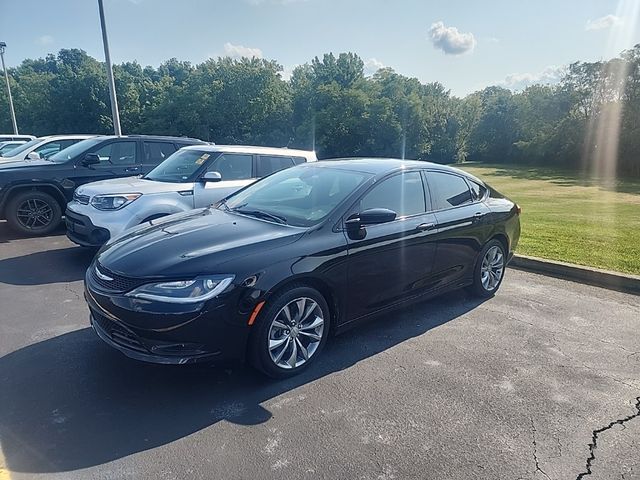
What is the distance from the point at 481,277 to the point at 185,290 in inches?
138

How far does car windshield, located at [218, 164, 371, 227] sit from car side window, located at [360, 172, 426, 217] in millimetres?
171

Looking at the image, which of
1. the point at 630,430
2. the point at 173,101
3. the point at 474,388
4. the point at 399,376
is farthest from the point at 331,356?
the point at 173,101

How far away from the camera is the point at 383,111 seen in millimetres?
51312

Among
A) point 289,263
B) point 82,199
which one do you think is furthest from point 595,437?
point 82,199

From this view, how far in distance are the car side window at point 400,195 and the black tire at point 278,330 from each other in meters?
0.95

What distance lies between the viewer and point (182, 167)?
679 cm

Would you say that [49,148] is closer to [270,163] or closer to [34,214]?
[34,214]

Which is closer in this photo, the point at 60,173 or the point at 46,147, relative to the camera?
the point at 60,173

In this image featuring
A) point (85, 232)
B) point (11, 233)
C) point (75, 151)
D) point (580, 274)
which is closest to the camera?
point (85, 232)

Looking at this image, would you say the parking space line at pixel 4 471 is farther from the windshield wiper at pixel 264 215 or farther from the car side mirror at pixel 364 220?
the car side mirror at pixel 364 220

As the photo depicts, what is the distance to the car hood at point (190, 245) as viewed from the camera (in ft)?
10.00

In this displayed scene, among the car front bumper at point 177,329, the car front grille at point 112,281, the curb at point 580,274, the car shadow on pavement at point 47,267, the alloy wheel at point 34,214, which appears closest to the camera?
the car front bumper at point 177,329

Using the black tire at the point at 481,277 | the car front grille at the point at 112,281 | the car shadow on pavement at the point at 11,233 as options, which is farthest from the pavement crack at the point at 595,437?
the car shadow on pavement at the point at 11,233

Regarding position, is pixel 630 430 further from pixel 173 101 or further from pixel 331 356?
pixel 173 101
